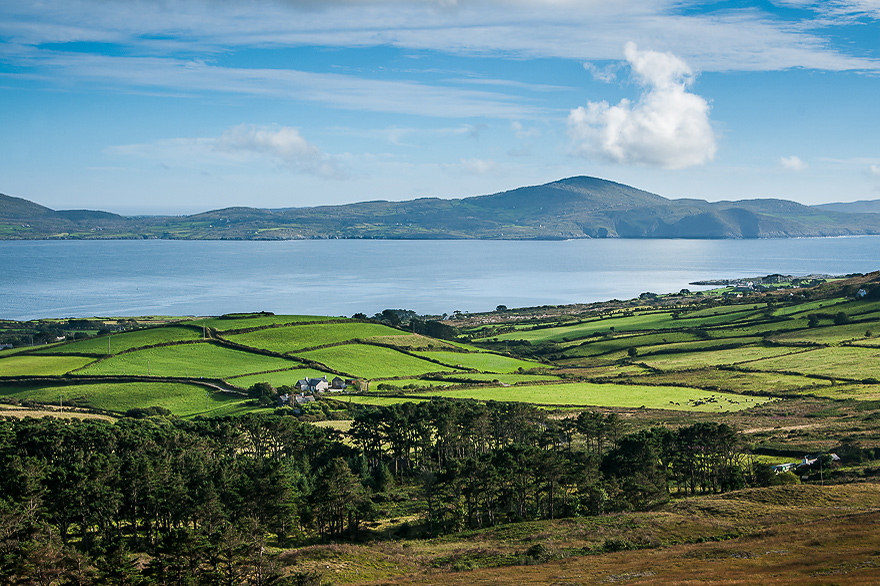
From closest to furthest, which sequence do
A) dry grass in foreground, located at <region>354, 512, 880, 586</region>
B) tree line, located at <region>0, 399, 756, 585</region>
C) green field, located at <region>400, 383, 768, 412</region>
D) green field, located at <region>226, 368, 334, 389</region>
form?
dry grass in foreground, located at <region>354, 512, 880, 586</region>, tree line, located at <region>0, 399, 756, 585</region>, green field, located at <region>400, 383, 768, 412</region>, green field, located at <region>226, 368, 334, 389</region>

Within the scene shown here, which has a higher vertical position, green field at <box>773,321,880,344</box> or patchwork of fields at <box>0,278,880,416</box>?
green field at <box>773,321,880,344</box>

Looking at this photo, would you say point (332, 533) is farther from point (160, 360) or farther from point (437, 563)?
point (160, 360)

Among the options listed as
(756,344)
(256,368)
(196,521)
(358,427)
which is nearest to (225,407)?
(256,368)

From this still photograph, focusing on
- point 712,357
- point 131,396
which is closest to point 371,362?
point 131,396

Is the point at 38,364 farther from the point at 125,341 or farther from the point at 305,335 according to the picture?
the point at 305,335

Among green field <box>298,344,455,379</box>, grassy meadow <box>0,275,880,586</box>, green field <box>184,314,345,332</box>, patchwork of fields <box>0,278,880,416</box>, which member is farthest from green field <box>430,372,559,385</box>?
green field <box>184,314,345,332</box>

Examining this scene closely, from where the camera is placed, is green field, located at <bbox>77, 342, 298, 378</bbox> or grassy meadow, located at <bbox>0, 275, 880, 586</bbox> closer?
grassy meadow, located at <bbox>0, 275, 880, 586</bbox>

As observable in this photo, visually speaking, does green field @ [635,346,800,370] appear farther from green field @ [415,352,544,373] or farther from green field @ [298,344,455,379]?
green field @ [298,344,455,379]
